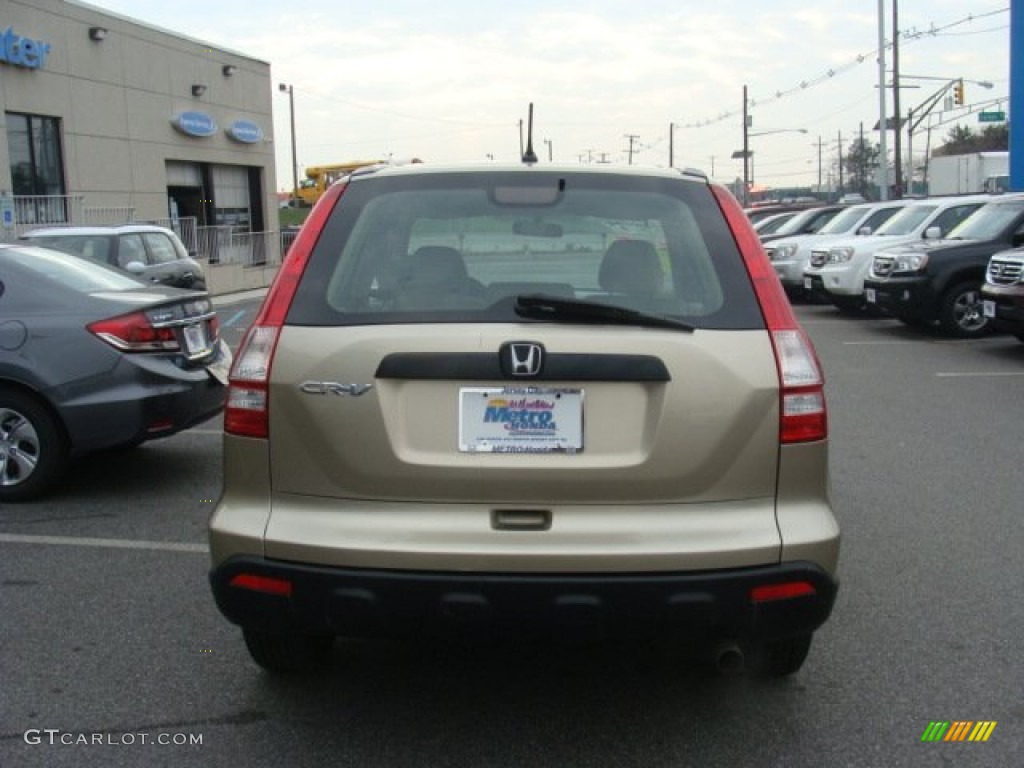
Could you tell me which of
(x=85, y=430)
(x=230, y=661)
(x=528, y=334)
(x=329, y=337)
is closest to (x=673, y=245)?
(x=528, y=334)

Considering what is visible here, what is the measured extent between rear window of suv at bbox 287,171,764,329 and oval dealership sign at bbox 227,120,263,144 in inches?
1253

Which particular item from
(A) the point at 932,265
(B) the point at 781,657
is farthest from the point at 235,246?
(B) the point at 781,657

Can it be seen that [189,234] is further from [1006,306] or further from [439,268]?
[439,268]

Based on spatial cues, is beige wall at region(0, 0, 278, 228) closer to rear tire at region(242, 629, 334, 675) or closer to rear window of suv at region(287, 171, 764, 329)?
rear tire at region(242, 629, 334, 675)

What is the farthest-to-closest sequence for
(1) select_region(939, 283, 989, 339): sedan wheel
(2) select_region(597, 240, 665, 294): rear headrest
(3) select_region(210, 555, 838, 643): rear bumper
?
(1) select_region(939, 283, 989, 339): sedan wheel
(2) select_region(597, 240, 665, 294): rear headrest
(3) select_region(210, 555, 838, 643): rear bumper

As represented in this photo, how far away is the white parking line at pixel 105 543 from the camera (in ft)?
17.3

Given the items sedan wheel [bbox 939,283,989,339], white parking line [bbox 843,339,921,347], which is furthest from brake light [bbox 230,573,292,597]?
sedan wheel [bbox 939,283,989,339]

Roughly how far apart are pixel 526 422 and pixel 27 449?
428cm

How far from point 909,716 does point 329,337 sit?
222cm

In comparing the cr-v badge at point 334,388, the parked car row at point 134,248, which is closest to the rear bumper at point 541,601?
the cr-v badge at point 334,388

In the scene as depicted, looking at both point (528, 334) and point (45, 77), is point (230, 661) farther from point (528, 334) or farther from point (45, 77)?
point (45, 77)

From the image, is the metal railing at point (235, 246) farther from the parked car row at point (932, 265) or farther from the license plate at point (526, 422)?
the license plate at point (526, 422)

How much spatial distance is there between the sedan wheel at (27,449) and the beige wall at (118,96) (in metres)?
18.5

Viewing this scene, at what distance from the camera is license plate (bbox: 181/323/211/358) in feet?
21.1
